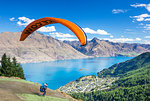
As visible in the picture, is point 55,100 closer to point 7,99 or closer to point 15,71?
point 7,99

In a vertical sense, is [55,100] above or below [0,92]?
below

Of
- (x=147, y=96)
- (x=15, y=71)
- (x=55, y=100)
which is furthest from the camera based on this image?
(x=147, y=96)

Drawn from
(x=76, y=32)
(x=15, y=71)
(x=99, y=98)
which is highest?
(x=76, y=32)

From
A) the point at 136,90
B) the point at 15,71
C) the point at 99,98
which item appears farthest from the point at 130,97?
the point at 15,71

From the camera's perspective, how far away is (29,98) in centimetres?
1644

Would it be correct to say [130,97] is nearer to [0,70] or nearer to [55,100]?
[0,70]

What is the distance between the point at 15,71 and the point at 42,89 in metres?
45.2

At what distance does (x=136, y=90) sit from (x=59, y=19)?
650 ft

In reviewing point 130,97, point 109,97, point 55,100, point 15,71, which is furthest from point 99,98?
point 55,100

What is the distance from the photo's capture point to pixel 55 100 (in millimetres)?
19000

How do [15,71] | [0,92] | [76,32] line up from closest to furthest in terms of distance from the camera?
[76,32], [0,92], [15,71]

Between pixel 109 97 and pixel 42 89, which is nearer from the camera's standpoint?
pixel 42 89

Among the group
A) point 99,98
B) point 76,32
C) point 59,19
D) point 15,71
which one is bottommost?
point 99,98

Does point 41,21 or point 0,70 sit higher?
point 41,21
